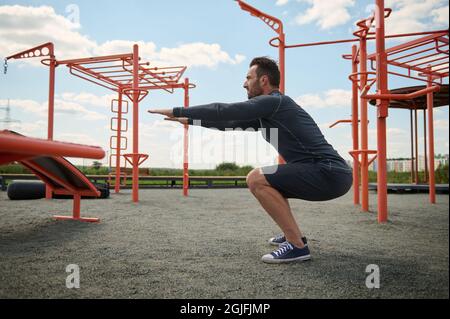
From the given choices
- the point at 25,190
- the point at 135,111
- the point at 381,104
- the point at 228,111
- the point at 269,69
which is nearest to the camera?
the point at 228,111

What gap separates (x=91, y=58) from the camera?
6008 mm

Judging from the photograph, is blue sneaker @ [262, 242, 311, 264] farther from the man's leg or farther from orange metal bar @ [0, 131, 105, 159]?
orange metal bar @ [0, 131, 105, 159]

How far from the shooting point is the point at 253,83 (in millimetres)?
1982

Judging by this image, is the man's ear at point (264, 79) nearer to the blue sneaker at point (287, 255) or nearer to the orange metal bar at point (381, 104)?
the blue sneaker at point (287, 255)

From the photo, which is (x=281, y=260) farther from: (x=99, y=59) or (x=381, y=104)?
(x=99, y=59)

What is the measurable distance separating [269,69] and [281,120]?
32 cm

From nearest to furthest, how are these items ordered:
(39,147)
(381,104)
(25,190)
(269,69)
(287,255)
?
(39,147) < (287,255) < (269,69) < (381,104) < (25,190)

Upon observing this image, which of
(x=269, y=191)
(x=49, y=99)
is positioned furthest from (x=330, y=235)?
(x=49, y=99)

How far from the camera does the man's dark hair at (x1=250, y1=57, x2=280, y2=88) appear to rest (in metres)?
1.95

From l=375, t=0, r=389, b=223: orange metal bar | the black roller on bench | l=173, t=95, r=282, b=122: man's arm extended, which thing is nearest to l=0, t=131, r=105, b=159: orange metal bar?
l=173, t=95, r=282, b=122: man's arm extended

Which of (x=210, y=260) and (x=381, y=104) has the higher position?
(x=381, y=104)

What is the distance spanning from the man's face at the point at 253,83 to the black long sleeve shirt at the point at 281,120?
107mm

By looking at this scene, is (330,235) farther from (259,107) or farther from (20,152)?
(20,152)

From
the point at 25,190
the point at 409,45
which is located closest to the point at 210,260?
the point at 409,45
